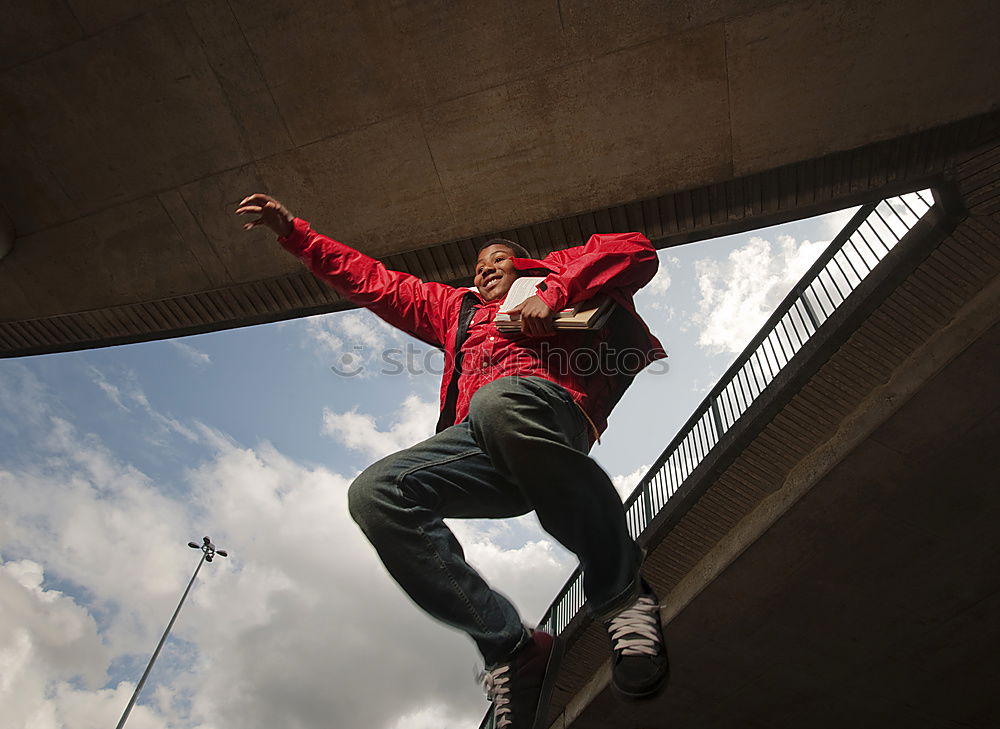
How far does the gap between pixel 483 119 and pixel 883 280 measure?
13.3 ft

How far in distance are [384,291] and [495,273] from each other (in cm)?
58

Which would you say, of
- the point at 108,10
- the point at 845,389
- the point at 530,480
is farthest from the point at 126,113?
the point at 845,389

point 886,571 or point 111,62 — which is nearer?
point 111,62

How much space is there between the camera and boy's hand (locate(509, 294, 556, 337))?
2.27 m

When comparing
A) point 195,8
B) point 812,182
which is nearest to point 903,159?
point 812,182

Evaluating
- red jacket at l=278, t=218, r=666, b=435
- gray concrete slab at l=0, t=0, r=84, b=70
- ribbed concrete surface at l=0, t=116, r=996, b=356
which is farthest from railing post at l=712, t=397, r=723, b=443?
gray concrete slab at l=0, t=0, r=84, b=70

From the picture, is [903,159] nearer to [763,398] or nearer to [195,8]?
[763,398]

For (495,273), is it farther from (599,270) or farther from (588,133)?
(588,133)

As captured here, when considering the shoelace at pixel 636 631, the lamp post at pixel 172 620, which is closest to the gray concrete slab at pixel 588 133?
the shoelace at pixel 636 631

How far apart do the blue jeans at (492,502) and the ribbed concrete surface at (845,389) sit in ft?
15.7

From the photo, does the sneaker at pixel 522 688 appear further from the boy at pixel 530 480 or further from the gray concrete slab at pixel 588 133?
the gray concrete slab at pixel 588 133

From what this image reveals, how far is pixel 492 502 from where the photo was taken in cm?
231

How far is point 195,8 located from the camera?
439cm

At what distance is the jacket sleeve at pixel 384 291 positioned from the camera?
9.94 ft
